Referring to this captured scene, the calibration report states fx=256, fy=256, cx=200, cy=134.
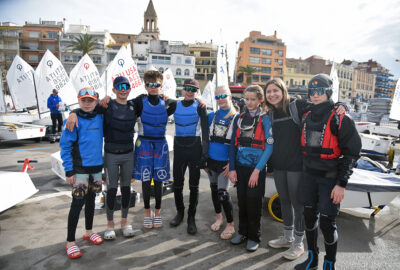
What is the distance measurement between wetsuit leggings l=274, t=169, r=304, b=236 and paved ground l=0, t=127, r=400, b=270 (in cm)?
48

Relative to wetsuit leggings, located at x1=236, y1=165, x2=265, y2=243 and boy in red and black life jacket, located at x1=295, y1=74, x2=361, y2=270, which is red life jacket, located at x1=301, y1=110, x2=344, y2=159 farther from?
wetsuit leggings, located at x1=236, y1=165, x2=265, y2=243

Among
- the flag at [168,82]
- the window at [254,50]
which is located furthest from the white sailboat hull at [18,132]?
the window at [254,50]

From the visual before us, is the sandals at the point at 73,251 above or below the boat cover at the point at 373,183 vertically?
below

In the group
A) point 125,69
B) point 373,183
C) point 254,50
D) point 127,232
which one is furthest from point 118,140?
point 254,50

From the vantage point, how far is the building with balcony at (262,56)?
211 ft

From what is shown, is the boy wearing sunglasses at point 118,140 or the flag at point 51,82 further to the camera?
the flag at point 51,82

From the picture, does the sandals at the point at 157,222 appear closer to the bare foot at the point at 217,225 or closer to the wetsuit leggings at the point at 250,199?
the bare foot at the point at 217,225

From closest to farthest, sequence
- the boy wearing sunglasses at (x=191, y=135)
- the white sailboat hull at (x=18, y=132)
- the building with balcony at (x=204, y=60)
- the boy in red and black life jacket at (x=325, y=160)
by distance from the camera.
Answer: the boy in red and black life jacket at (x=325, y=160) → the boy wearing sunglasses at (x=191, y=135) → the white sailboat hull at (x=18, y=132) → the building with balcony at (x=204, y=60)

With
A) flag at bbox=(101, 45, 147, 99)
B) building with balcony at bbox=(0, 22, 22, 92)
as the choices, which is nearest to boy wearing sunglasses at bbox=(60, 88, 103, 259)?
flag at bbox=(101, 45, 147, 99)

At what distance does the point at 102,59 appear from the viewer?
180 ft

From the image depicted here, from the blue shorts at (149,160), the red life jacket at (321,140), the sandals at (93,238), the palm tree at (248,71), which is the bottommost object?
the sandals at (93,238)

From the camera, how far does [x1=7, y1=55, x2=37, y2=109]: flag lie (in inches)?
596

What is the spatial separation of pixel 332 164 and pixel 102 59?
59045mm

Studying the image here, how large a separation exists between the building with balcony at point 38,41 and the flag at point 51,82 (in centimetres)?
4807
